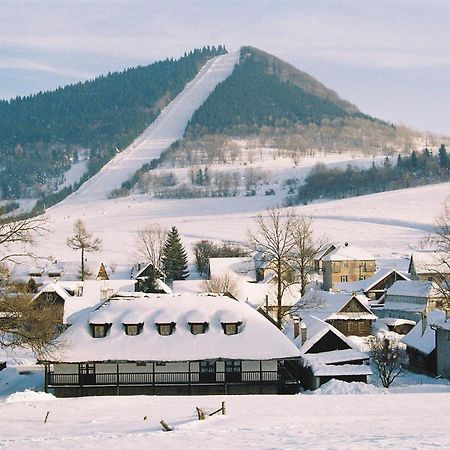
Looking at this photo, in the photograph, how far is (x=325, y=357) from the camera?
3838 centimetres

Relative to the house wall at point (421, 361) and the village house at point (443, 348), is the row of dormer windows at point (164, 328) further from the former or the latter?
the house wall at point (421, 361)

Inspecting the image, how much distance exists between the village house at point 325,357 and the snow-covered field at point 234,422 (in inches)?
383

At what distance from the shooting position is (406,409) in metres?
22.7

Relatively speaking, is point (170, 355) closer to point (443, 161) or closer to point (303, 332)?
point (303, 332)

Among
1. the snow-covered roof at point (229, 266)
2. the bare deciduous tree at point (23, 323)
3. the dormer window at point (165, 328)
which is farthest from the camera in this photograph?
the snow-covered roof at point (229, 266)

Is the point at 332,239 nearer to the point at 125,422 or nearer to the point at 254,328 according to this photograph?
the point at 254,328

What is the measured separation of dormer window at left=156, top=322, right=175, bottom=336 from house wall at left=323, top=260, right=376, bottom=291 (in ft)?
159

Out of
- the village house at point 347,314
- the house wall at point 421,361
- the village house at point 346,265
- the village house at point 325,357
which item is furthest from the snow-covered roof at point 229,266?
the village house at point 325,357

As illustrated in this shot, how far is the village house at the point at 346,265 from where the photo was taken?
269ft

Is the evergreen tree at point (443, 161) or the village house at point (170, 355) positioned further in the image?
the evergreen tree at point (443, 161)

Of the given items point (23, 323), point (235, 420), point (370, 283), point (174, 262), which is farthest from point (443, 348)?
point (174, 262)

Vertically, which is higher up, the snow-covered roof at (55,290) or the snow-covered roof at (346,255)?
the snow-covered roof at (346,255)

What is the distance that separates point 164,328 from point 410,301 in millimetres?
34067

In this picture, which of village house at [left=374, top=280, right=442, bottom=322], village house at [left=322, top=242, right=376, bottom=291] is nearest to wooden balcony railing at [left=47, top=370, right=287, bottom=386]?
village house at [left=374, top=280, right=442, bottom=322]
